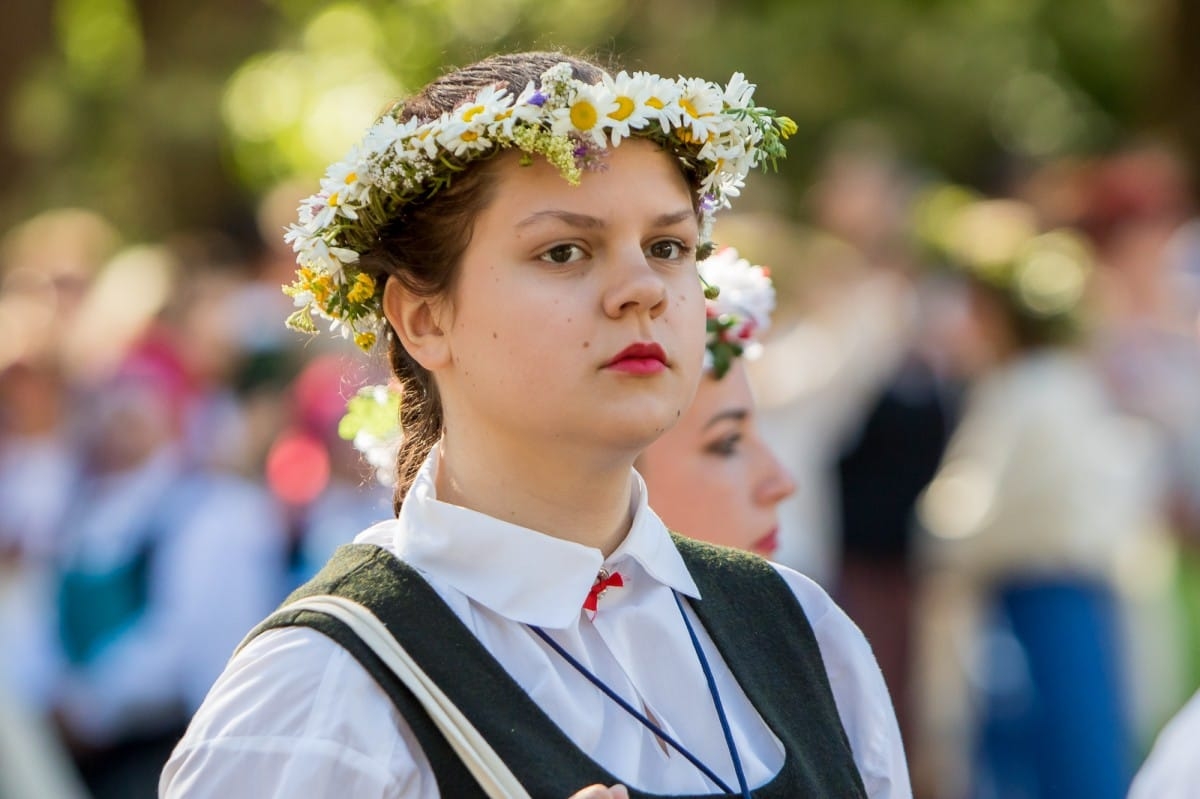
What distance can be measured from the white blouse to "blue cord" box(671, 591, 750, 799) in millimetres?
13

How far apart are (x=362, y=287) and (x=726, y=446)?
43.9 inches

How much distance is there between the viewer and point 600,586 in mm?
2734

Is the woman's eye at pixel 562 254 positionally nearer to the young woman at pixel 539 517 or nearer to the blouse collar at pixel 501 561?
the young woman at pixel 539 517

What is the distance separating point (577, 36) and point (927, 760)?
27.6ft

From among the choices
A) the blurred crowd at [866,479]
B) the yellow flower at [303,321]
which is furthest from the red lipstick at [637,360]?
the blurred crowd at [866,479]

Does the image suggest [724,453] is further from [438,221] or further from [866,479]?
[866,479]

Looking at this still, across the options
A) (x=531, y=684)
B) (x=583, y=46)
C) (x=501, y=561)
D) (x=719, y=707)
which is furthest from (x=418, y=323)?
(x=583, y=46)

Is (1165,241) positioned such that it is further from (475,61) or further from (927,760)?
(475,61)

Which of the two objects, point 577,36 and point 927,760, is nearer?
point 927,760

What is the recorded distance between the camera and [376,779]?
7.88 ft

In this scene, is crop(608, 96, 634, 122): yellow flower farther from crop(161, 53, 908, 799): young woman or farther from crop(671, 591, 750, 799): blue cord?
crop(671, 591, 750, 799): blue cord

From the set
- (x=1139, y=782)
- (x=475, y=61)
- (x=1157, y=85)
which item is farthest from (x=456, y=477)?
(x=1157, y=85)

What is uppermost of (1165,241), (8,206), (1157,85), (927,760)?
(1157,85)

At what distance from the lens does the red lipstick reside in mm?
2596
